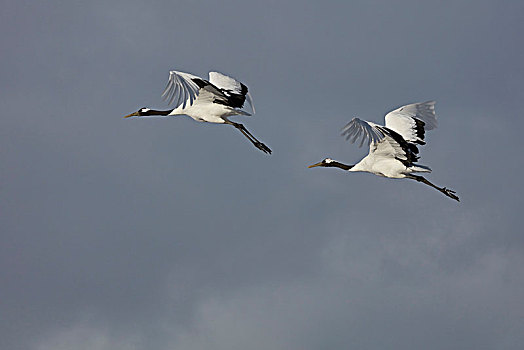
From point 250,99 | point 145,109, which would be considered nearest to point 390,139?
point 250,99

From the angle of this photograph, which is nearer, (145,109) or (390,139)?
(390,139)

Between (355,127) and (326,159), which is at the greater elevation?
(326,159)

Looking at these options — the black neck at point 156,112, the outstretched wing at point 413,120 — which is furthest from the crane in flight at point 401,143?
the black neck at point 156,112

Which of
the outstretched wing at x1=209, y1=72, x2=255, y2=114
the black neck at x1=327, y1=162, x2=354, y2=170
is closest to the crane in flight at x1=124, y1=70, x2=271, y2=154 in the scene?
the outstretched wing at x1=209, y1=72, x2=255, y2=114

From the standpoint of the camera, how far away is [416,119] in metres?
39.0

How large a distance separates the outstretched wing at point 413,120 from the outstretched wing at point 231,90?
4.98 meters

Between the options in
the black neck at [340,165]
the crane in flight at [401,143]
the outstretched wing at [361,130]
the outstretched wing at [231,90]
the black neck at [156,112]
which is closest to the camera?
the outstretched wing at [361,130]

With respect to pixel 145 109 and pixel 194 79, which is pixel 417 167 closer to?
pixel 194 79

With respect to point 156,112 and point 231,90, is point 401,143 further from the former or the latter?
point 156,112

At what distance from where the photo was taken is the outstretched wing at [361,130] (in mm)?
33781

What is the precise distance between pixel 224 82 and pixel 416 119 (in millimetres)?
6900

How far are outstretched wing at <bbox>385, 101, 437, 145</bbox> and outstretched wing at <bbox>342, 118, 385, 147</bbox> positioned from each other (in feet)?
12.1

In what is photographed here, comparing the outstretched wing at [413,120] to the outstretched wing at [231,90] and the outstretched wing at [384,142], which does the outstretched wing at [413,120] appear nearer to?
the outstretched wing at [384,142]

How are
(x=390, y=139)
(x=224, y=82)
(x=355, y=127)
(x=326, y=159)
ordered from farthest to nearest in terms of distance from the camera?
(x=326, y=159) < (x=224, y=82) < (x=390, y=139) < (x=355, y=127)
